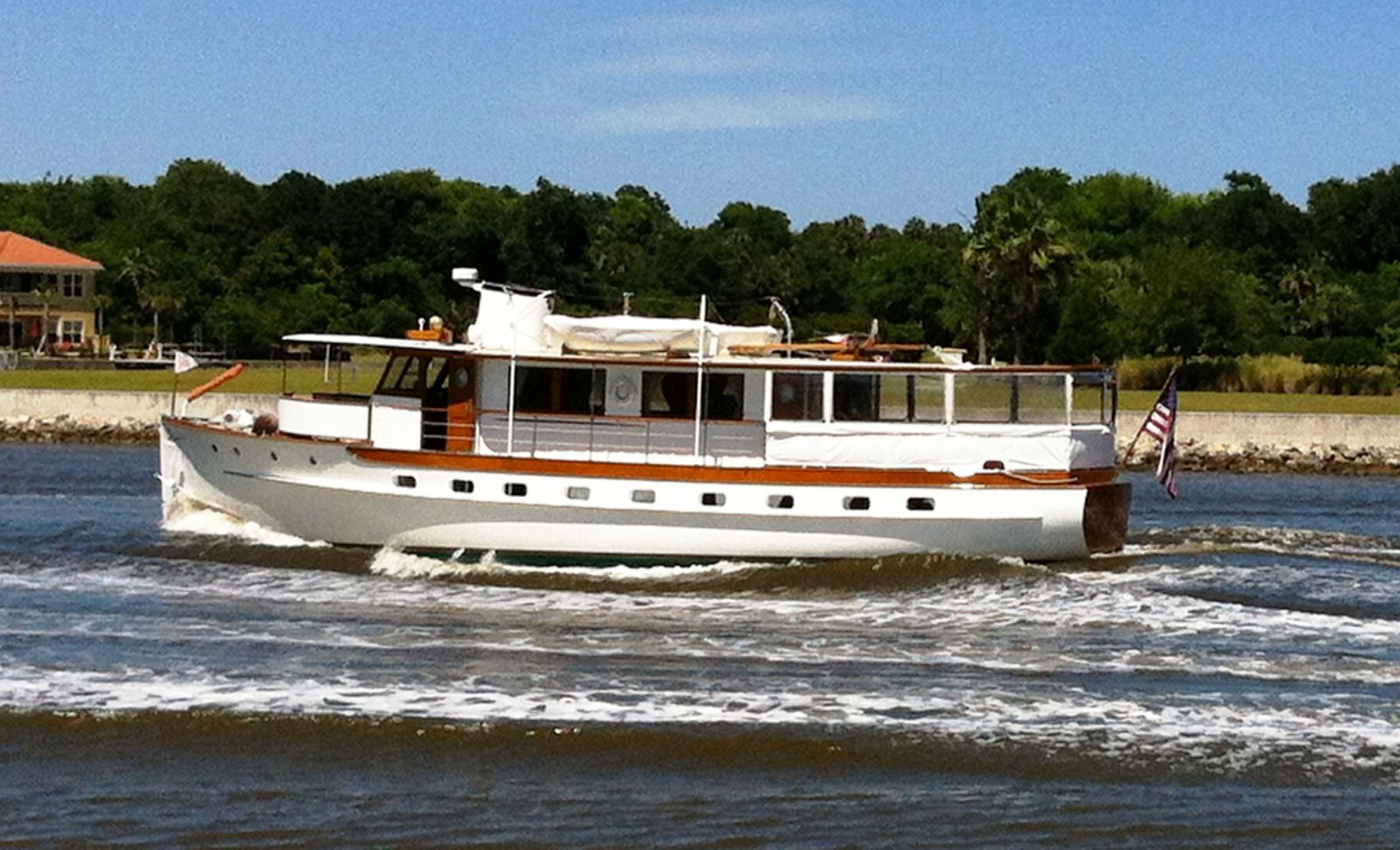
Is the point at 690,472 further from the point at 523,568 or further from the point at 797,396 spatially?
the point at 523,568

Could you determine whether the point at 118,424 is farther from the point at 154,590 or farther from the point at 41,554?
the point at 154,590

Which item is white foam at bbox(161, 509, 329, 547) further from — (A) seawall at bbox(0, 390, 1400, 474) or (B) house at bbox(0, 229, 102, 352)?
(B) house at bbox(0, 229, 102, 352)

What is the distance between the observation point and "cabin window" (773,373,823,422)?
86.4ft

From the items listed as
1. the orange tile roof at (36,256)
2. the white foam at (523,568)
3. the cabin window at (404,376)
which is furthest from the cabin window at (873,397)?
the orange tile roof at (36,256)

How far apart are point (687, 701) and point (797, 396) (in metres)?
10.5

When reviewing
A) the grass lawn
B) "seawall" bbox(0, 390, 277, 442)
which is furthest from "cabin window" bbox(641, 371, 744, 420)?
the grass lawn

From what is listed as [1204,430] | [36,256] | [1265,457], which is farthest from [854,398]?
[36,256]

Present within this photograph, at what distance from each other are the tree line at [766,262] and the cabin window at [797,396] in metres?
50.4

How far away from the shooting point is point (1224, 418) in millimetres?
56125

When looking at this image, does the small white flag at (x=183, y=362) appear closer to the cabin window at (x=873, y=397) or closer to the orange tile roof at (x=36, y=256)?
the cabin window at (x=873, y=397)

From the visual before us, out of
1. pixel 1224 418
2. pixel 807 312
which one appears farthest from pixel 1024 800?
pixel 807 312

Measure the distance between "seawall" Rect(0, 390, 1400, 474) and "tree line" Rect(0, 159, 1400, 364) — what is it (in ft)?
65.1

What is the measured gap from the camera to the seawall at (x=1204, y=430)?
54.3 metres

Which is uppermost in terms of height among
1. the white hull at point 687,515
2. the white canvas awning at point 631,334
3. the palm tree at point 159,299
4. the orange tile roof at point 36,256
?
the orange tile roof at point 36,256
